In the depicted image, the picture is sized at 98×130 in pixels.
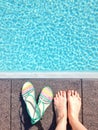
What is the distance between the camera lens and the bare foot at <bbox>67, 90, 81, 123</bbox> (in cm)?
326

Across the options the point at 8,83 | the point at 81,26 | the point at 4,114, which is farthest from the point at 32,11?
the point at 4,114

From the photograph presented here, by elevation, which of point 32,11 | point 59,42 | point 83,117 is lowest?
point 83,117

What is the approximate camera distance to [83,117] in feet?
10.7

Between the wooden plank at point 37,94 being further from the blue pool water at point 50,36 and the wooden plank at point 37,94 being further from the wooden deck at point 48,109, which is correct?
the blue pool water at point 50,36

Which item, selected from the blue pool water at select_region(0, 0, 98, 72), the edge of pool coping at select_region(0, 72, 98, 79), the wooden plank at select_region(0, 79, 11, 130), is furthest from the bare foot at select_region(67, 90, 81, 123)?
the wooden plank at select_region(0, 79, 11, 130)

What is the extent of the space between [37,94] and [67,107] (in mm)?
335

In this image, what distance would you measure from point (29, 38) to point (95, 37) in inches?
28.3

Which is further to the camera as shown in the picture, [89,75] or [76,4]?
[76,4]

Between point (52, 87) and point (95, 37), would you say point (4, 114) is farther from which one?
point (95, 37)

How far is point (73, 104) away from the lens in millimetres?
3312

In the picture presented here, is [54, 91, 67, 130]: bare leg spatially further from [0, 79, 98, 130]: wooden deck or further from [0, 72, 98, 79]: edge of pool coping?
[0, 72, 98, 79]: edge of pool coping

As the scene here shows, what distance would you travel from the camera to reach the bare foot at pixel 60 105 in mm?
3277

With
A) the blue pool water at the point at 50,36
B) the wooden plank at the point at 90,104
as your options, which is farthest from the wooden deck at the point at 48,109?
the blue pool water at the point at 50,36

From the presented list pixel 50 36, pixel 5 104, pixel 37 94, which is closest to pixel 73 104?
pixel 37 94
